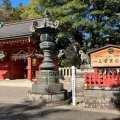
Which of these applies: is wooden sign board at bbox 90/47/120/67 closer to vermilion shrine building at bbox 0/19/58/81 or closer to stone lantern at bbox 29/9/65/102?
stone lantern at bbox 29/9/65/102

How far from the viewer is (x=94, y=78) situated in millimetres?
8430

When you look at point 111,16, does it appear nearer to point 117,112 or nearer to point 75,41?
point 75,41

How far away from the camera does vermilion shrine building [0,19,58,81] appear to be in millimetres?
16719

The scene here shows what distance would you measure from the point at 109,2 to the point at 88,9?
179 cm

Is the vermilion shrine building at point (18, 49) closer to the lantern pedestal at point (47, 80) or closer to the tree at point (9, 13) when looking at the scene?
the lantern pedestal at point (47, 80)

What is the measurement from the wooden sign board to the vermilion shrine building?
7794 millimetres

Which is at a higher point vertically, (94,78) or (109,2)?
(109,2)

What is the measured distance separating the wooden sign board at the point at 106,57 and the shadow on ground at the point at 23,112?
2.86 metres

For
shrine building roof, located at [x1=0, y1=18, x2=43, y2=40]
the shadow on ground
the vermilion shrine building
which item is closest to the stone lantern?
the shadow on ground

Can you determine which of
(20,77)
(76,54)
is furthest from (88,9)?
(20,77)

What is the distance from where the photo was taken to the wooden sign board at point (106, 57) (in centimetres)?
863

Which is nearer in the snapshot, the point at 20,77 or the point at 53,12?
the point at 53,12

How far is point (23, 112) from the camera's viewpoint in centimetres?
720

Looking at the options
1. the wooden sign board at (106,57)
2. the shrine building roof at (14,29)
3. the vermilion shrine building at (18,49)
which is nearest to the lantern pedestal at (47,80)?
the wooden sign board at (106,57)
